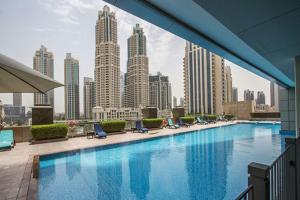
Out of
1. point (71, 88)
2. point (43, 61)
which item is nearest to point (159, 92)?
point (71, 88)

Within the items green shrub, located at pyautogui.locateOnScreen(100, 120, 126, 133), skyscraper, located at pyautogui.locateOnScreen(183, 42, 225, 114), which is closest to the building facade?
green shrub, located at pyautogui.locateOnScreen(100, 120, 126, 133)

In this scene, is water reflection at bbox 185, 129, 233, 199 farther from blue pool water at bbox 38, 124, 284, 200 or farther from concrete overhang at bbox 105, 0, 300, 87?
concrete overhang at bbox 105, 0, 300, 87

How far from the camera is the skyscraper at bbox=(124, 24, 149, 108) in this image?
305ft

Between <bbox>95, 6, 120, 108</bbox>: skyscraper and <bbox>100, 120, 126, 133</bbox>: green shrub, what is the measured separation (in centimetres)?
7159

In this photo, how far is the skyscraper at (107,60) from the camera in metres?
80.9

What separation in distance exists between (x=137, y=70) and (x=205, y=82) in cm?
3400

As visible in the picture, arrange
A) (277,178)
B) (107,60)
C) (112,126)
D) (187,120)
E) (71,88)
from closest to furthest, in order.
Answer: (277,178) → (112,126) → (187,120) → (107,60) → (71,88)

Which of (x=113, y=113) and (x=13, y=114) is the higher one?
(x=13, y=114)

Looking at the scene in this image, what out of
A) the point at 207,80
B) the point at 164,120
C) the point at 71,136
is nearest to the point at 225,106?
the point at 164,120

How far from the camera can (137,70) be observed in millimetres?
92312

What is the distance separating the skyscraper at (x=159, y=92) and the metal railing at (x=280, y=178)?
98950mm

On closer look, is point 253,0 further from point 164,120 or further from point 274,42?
point 164,120

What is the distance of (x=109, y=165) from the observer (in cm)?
754

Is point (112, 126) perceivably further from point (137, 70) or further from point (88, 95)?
point (88, 95)
